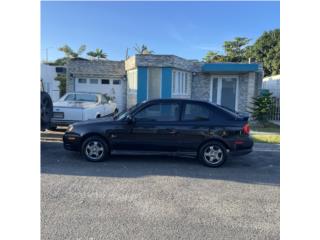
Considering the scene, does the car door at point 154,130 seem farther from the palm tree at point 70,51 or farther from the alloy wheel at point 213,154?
the palm tree at point 70,51

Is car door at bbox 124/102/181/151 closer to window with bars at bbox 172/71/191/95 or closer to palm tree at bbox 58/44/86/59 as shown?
window with bars at bbox 172/71/191/95

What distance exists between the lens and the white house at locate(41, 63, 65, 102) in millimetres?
24645

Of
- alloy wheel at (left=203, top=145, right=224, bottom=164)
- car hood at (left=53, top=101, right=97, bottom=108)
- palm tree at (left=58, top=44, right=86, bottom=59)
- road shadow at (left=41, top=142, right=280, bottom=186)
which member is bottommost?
road shadow at (left=41, top=142, right=280, bottom=186)

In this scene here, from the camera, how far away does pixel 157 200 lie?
4559 millimetres

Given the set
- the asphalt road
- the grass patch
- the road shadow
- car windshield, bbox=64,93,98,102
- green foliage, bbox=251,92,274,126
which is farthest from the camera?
A: green foliage, bbox=251,92,274,126

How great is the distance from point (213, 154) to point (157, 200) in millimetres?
2585

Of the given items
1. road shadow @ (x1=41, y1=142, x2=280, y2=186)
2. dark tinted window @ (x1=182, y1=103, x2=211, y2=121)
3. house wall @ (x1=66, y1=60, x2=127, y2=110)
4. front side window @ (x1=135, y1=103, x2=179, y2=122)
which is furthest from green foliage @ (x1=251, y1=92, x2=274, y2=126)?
front side window @ (x1=135, y1=103, x2=179, y2=122)

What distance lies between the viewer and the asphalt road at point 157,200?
142 inches

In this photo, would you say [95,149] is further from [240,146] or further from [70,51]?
[70,51]

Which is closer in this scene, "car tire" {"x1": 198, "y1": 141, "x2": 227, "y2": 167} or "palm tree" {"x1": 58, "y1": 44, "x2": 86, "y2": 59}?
"car tire" {"x1": 198, "y1": 141, "x2": 227, "y2": 167}

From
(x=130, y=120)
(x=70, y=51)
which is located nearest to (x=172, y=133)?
(x=130, y=120)

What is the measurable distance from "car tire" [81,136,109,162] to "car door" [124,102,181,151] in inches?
25.9

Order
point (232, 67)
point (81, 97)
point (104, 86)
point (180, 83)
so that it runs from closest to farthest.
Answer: point (81, 97) → point (232, 67) → point (180, 83) → point (104, 86)
